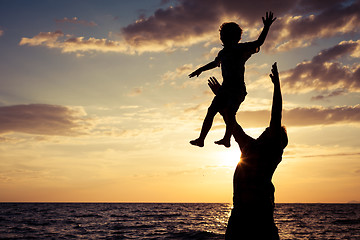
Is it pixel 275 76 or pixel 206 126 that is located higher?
pixel 275 76

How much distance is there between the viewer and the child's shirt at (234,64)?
6.09 metres

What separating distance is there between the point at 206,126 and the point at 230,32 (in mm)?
1717

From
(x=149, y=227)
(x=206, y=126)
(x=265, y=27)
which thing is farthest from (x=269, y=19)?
(x=149, y=227)

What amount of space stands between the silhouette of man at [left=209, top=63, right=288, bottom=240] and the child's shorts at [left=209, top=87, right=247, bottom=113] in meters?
1.02

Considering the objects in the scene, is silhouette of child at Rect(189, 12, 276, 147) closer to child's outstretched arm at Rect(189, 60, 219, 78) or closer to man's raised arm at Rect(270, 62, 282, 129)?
child's outstretched arm at Rect(189, 60, 219, 78)

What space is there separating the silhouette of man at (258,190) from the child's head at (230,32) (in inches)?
73.1

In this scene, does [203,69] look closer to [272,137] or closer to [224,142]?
[224,142]

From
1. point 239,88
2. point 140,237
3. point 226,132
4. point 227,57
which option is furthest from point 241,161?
point 140,237

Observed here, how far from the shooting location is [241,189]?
7121 mm

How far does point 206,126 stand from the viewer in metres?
6.31

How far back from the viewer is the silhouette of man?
22.7 ft

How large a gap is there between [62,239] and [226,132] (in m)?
28.2

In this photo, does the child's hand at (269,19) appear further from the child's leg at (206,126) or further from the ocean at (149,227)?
the ocean at (149,227)

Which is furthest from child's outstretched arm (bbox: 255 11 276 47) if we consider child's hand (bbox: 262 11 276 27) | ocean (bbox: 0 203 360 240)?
ocean (bbox: 0 203 360 240)
